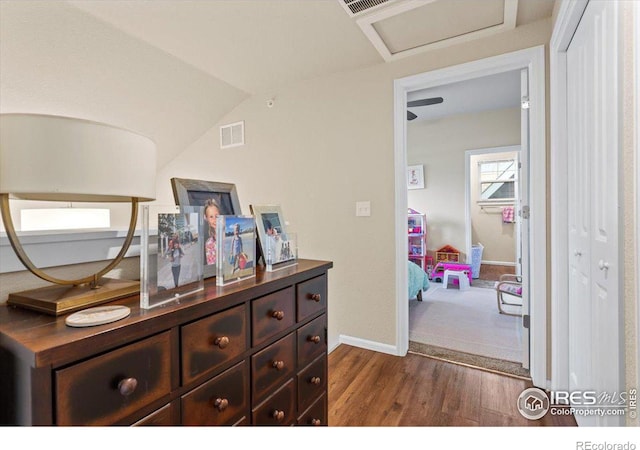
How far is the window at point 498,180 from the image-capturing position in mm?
5254

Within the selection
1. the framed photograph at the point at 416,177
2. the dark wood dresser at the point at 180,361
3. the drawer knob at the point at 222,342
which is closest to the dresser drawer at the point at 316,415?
the dark wood dresser at the point at 180,361

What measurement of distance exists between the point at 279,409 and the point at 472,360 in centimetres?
178

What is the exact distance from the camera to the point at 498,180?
5340 mm

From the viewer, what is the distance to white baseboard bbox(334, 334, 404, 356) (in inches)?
95.7

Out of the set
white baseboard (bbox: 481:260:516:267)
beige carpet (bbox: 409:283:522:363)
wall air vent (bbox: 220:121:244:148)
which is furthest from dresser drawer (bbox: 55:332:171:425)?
white baseboard (bbox: 481:260:516:267)

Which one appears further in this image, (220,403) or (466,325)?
(466,325)

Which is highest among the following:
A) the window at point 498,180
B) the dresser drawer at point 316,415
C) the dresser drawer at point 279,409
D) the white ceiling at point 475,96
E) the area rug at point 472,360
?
the white ceiling at point 475,96

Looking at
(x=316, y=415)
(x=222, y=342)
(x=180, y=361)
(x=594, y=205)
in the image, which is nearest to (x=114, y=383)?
(x=180, y=361)

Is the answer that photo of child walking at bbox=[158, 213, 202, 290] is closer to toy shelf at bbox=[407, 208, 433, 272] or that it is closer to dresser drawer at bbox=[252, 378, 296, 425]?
dresser drawer at bbox=[252, 378, 296, 425]

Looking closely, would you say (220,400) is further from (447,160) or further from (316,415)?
(447,160)

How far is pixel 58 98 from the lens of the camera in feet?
7.97

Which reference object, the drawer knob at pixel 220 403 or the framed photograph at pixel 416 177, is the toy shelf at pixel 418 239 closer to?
the framed photograph at pixel 416 177

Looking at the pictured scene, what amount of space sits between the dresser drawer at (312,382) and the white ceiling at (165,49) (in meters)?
1.96
